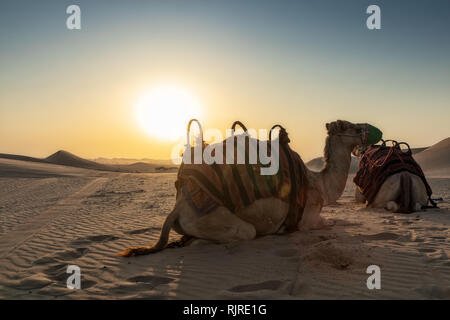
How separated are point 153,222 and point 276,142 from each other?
343 centimetres

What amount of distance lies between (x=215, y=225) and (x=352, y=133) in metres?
2.62

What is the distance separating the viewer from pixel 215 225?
4648 mm

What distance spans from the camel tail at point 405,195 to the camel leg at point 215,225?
4048 millimetres

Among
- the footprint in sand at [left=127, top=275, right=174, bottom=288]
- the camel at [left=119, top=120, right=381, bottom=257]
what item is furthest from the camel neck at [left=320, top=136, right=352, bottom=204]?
the footprint in sand at [left=127, top=275, right=174, bottom=288]

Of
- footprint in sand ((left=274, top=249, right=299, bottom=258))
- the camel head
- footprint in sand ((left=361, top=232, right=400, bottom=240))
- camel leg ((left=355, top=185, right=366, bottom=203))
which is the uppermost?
the camel head

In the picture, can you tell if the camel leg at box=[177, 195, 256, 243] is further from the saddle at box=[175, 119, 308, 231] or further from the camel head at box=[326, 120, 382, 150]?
the camel head at box=[326, 120, 382, 150]

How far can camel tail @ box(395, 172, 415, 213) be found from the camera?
7.27m

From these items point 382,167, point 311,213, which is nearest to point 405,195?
point 382,167

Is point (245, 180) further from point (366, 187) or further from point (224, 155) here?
point (366, 187)

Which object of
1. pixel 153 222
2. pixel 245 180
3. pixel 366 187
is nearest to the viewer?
pixel 245 180

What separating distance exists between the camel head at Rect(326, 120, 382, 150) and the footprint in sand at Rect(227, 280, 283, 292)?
2.85 meters

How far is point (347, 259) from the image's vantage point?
4.05 m

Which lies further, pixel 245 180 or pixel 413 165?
pixel 413 165
